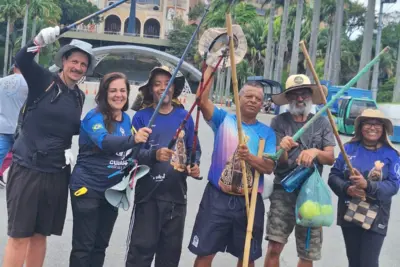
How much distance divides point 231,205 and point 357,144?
1.22 metres

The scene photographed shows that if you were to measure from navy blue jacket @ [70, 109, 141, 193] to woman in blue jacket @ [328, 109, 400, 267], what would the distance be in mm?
1799

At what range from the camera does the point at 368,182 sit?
167 inches

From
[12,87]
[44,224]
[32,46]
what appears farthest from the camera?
[12,87]

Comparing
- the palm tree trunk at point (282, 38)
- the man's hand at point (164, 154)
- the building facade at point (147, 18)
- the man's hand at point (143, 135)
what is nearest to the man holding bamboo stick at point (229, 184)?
the man's hand at point (164, 154)

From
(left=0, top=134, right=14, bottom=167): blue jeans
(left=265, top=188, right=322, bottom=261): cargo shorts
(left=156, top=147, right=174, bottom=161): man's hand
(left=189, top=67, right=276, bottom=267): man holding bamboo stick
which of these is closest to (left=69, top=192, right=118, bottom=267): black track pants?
(left=156, top=147, right=174, bottom=161): man's hand

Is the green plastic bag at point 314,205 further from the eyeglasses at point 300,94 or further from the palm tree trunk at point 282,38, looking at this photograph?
the palm tree trunk at point 282,38

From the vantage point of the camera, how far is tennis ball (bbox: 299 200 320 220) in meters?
4.10

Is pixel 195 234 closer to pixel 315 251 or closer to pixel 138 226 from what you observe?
pixel 138 226

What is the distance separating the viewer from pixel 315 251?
4.49 metres

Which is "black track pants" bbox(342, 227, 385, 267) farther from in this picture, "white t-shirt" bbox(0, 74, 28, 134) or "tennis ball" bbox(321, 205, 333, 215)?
"white t-shirt" bbox(0, 74, 28, 134)

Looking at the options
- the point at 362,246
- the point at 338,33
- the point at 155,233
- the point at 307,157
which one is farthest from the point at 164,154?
the point at 338,33

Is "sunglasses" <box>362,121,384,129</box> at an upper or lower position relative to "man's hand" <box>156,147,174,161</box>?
upper

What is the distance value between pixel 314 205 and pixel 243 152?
71cm

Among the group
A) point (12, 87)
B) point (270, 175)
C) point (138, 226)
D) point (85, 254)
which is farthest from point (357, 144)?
point (12, 87)
